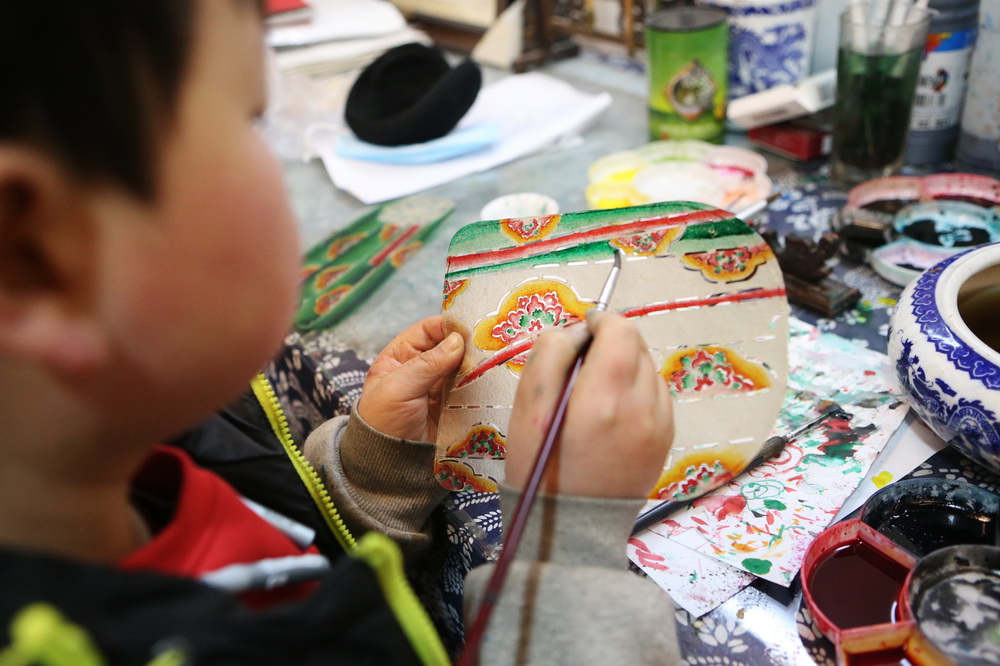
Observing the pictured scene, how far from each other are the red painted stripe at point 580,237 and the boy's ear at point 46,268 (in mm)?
377

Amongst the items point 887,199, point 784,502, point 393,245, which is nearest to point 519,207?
point 393,245

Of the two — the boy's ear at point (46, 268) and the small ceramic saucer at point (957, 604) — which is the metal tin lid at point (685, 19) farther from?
the boy's ear at point (46, 268)

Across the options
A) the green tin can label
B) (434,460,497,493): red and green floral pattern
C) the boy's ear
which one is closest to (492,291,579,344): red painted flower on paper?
(434,460,497,493): red and green floral pattern

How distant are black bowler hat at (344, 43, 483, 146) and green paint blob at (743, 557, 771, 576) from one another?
0.88 m

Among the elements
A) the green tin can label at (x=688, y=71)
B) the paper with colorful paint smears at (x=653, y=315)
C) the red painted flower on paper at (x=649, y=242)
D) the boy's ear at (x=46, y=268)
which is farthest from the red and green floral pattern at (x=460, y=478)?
the green tin can label at (x=688, y=71)

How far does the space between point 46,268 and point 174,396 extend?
8 centimetres

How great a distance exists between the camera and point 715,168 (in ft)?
3.43

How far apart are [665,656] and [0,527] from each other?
35cm

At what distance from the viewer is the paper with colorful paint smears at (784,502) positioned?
0.54 metres

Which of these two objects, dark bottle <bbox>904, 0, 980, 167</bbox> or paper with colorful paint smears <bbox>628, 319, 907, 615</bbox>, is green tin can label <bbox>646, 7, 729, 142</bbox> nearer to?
dark bottle <bbox>904, 0, 980, 167</bbox>

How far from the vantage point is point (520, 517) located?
1.32 feet

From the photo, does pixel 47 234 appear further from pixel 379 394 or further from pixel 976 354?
pixel 976 354

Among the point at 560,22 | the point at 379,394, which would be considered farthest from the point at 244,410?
the point at 560,22

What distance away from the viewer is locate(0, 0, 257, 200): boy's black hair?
0.90 feet
